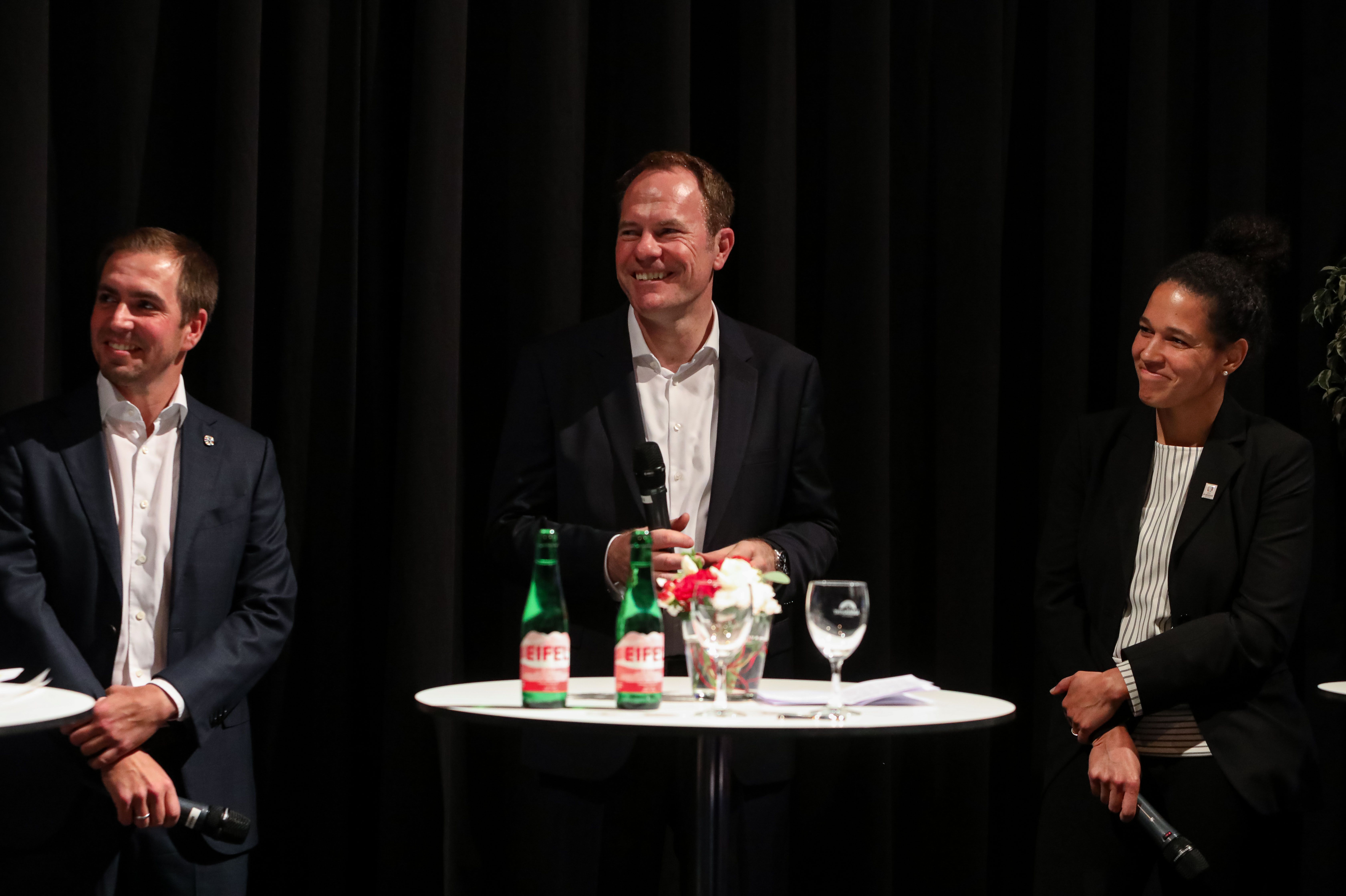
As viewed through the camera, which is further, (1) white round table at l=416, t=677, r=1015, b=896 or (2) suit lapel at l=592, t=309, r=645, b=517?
(2) suit lapel at l=592, t=309, r=645, b=517

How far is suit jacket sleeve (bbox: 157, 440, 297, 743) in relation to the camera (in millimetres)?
2455

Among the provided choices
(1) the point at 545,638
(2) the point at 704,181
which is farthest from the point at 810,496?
(1) the point at 545,638

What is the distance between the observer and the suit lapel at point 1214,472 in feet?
8.96

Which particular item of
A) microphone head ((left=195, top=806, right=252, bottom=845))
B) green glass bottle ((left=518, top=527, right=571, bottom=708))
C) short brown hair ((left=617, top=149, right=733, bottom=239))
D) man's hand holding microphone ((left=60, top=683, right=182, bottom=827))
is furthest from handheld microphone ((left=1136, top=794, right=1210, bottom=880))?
man's hand holding microphone ((left=60, top=683, right=182, bottom=827))

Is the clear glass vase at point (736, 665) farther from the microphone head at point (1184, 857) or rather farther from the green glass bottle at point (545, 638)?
the microphone head at point (1184, 857)

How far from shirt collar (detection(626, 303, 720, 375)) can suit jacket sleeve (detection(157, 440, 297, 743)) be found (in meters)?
0.79

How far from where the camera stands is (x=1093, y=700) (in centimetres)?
262

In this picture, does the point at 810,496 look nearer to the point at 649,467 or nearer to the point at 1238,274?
the point at 649,467

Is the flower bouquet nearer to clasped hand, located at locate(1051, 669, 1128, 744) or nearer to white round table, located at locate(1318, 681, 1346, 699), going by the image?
clasped hand, located at locate(1051, 669, 1128, 744)

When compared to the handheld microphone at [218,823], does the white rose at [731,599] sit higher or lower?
higher

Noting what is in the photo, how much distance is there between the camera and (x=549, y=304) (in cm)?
320

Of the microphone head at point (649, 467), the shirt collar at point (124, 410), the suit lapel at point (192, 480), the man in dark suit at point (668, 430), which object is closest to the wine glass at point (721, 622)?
the microphone head at point (649, 467)

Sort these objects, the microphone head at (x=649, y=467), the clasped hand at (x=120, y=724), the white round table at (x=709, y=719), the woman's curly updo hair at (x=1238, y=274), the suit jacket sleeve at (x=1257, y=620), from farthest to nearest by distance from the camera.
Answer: the woman's curly updo hair at (x=1238, y=274) → the suit jacket sleeve at (x=1257, y=620) → the clasped hand at (x=120, y=724) → the microphone head at (x=649, y=467) → the white round table at (x=709, y=719)

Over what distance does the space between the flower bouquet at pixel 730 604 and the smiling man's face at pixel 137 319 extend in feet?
3.84
